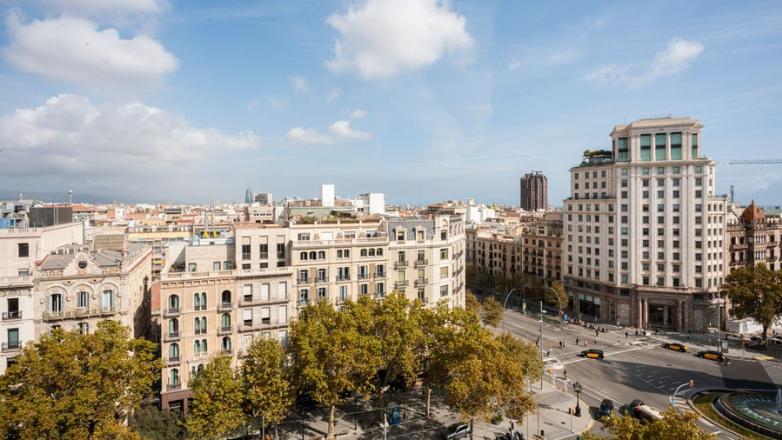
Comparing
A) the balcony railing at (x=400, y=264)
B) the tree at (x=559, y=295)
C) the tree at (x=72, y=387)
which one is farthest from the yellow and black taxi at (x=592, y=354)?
the tree at (x=72, y=387)

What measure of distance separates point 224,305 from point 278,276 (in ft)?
23.0

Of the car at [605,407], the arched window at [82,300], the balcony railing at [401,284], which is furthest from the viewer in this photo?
the balcony railing at [401,284]

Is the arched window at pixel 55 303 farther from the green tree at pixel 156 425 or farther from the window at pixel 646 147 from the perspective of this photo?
the window at pixel 646 147

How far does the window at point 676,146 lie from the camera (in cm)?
8931

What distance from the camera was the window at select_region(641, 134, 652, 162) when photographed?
9119 cm

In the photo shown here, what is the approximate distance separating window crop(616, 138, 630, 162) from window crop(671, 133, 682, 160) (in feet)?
27.1

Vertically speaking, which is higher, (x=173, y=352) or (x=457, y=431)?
(x=173, y=352)

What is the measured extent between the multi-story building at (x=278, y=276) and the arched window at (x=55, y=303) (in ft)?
30.1

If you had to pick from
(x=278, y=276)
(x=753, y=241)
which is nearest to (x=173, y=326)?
(x=278, y=276)

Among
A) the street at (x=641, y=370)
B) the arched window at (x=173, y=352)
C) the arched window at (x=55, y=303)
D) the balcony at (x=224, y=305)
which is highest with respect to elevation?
the arched window at (x=55, y=303)

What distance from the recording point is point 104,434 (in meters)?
34.3

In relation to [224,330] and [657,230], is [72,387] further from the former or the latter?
[657,230]

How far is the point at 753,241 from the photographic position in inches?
3698

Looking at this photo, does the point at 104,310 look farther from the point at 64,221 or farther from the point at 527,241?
the point at 527,241
